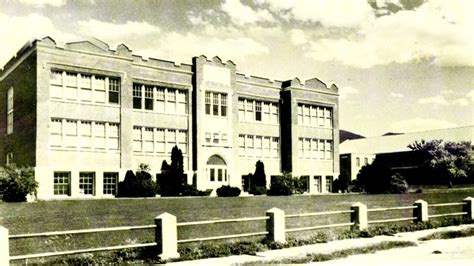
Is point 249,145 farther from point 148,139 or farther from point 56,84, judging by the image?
point 56,84

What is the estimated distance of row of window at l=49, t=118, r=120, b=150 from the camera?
99.5 feet

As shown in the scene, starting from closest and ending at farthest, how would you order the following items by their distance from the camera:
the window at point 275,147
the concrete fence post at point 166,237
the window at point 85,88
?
the concrete fence post at point 166,237 → the window at point 85,88 → the window at point 275,147

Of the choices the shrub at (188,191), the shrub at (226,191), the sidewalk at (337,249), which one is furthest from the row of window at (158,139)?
the sidewalk at (337,249)

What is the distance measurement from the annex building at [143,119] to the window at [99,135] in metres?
0.06

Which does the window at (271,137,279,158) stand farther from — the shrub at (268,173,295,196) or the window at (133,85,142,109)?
the window at (133,85,142,109)

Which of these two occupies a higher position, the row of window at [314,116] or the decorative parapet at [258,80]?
the decorative parapet at [258,80]

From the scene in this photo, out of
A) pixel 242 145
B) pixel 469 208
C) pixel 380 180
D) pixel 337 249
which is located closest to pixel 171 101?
pixel 242 145

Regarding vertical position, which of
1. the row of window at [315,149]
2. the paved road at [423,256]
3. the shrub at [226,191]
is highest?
the row of window at [315,149]

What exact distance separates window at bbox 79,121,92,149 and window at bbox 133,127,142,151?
3327mm

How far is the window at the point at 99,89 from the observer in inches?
1261

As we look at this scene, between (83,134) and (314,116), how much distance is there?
2160 cm

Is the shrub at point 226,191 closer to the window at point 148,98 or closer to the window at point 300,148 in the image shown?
the window at point 148,98

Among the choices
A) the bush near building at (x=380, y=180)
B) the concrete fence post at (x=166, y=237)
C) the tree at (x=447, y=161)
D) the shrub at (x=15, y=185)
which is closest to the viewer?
the concrete fence post at (x=166, y=237)

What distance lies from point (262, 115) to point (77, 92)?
639 inches
